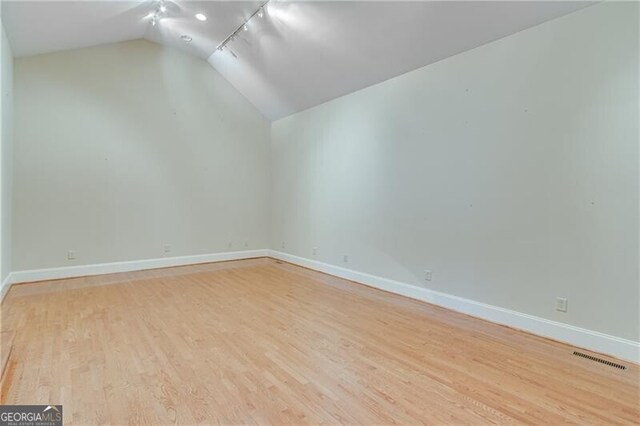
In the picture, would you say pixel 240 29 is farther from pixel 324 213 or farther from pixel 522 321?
pixel 522 321

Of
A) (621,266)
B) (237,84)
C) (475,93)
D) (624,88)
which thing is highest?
(237,84)

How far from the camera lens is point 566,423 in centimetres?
174

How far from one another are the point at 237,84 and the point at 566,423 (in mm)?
6206

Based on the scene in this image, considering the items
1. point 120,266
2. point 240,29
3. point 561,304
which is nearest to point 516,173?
point 561,304

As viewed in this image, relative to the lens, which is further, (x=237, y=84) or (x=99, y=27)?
(x=237, y=84)

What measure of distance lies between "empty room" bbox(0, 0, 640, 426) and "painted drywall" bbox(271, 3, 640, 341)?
0.02 metres

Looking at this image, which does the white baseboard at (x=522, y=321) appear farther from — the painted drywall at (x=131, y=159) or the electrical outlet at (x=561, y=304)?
the painted drywall at (x=131, y=159)

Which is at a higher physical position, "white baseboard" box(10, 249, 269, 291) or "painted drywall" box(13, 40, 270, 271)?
"painted drywall" box(13, 40, 270, 271)

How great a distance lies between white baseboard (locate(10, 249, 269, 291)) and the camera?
4496 mm

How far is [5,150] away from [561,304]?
5.78m

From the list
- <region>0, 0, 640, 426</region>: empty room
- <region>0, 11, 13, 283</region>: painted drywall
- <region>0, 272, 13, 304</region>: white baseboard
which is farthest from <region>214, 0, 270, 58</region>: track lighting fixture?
<region>0, 272, 13, 304</region>: white baseboard

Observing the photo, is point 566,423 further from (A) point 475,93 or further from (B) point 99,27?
(B) point 99,27

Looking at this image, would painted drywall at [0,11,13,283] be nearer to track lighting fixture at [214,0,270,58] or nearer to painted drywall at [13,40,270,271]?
painted drywall at [13,40,270,271]

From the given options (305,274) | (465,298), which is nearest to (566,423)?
(465,298)
